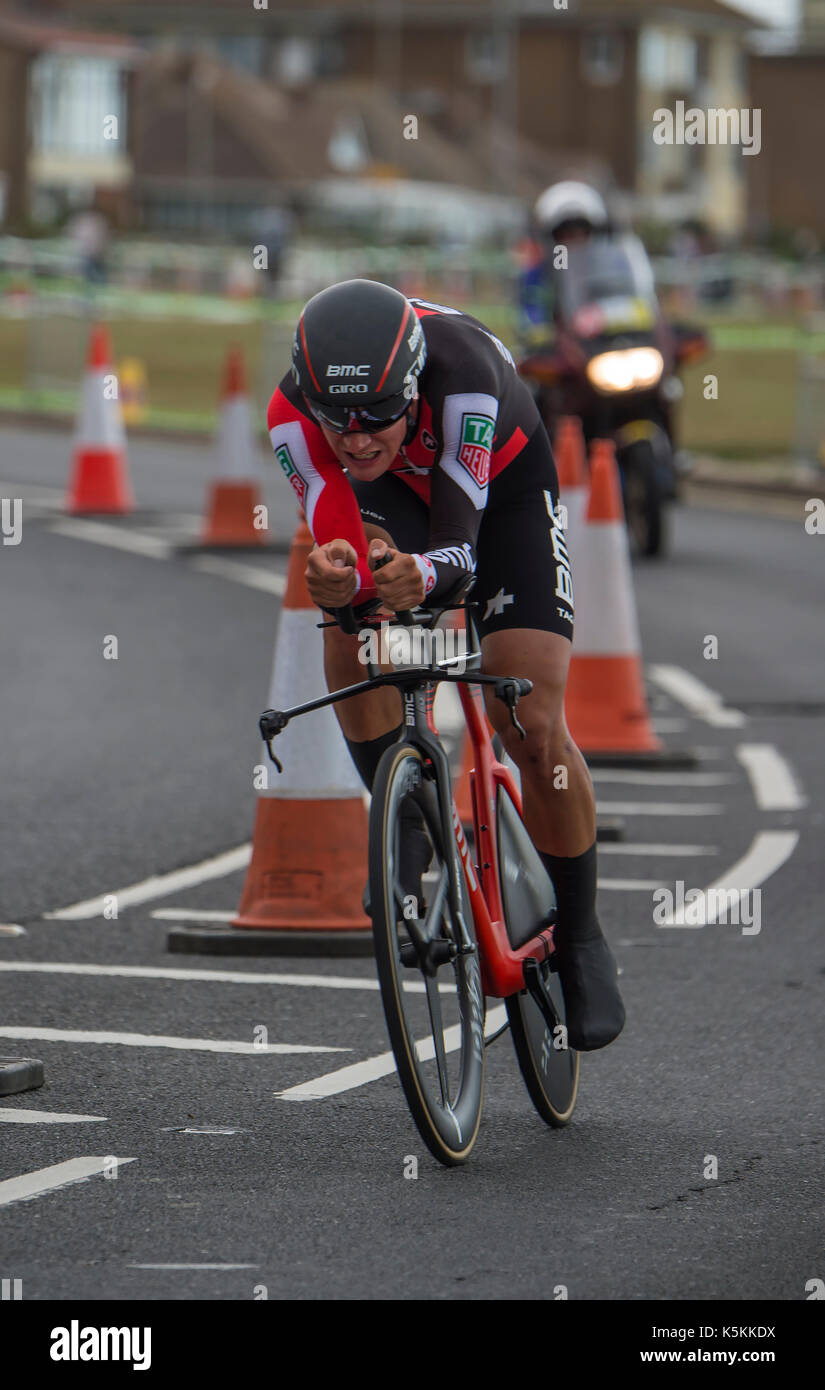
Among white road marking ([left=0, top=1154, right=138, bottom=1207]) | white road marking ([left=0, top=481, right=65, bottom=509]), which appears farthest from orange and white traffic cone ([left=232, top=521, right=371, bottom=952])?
white road marking ([left=0, top=481, right=65, bottom=509])

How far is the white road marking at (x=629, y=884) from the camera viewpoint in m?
8.50

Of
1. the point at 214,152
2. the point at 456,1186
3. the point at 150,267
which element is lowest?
the point at 456,1186

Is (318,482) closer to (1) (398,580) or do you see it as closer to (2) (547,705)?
(1) (398,580)

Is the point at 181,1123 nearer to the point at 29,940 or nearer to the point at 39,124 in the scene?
the point at 29,940

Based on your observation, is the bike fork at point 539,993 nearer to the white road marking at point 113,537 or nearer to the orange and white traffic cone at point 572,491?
the orange and white traffic cone at point 572,491

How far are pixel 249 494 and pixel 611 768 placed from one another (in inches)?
289

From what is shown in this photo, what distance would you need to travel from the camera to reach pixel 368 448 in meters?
5.16

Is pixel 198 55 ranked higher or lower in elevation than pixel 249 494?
higher

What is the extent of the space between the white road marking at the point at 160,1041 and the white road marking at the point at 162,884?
1473 mm

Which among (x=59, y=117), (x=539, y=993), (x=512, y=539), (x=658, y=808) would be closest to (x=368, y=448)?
(x=512, y=539)

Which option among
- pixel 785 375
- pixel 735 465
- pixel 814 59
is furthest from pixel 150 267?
pixel 814 59

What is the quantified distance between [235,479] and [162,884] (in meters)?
9.13

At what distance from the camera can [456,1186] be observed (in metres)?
5.09

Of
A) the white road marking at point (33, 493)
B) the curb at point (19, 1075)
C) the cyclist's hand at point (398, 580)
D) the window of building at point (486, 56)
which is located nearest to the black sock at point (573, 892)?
the cyclist's hand at point (398, 580)
